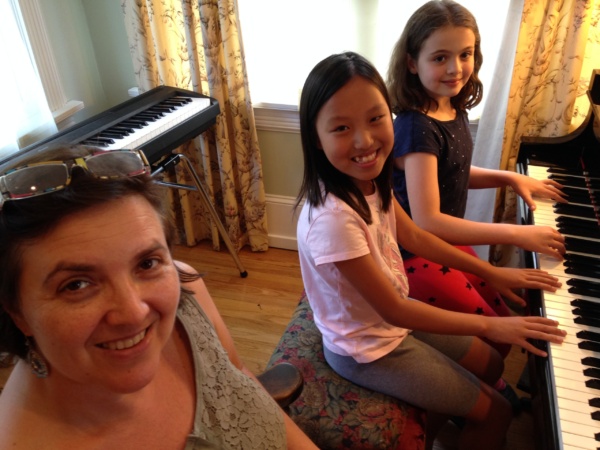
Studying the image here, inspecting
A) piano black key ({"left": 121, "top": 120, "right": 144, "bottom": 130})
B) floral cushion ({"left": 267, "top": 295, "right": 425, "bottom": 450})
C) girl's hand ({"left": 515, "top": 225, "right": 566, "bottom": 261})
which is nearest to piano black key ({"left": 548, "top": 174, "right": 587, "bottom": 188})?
girl's hand ({"left": 515, "top": 225, "right": 566, "bottom": 261})

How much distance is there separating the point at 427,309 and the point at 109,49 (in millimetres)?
2164

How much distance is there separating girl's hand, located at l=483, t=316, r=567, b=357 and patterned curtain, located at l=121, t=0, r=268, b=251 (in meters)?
1.58

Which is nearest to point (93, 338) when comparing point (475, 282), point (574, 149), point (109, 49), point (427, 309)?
point (427, 309)

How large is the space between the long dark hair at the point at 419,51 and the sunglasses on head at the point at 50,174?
3.51ft

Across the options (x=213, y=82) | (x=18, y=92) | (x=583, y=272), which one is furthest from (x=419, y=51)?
(x=18, y=92)

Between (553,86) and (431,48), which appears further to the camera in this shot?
(553,86)

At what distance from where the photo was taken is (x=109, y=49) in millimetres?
2617

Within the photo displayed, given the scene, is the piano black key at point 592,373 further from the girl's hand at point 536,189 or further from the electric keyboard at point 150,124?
the electric keyboard at point 150,124

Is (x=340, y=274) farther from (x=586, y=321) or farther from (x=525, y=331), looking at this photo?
(x=586, y=321)

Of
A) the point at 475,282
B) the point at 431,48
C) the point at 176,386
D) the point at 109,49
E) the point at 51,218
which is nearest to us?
the point at 51,218

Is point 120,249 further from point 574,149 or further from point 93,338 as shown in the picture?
point 574,149

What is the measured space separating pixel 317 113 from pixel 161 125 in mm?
1041

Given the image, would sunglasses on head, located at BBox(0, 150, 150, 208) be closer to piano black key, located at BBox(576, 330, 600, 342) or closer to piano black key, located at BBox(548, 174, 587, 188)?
piano black key, located at BBox(576, 330, 600, 342)

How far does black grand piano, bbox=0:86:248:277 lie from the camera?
193cm
